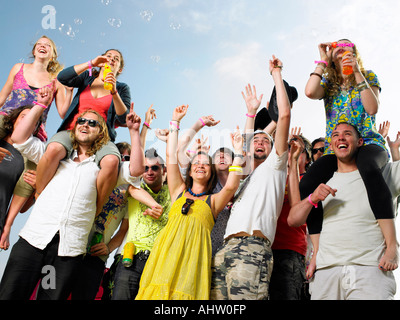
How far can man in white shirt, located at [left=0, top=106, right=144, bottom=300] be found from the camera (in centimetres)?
347

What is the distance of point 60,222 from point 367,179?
282 centimetres

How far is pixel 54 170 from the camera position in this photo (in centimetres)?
390

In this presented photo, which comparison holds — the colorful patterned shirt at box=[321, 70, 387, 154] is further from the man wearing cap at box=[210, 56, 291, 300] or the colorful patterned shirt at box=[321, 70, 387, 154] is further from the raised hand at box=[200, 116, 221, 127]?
the raised hand at box=[200, 116, 221, 127]

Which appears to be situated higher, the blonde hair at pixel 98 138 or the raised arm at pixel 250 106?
the raised arm at pixel 250 106

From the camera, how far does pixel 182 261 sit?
3.35 m

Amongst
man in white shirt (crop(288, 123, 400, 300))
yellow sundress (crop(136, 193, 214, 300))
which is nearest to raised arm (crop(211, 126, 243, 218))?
yellow sundress (crop(136, 193, 214, 300))

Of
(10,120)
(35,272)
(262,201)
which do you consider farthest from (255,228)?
(10,120)

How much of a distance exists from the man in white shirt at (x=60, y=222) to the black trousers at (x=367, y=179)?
69.6 inches

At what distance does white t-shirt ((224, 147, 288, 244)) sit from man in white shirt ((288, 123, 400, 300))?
0.76ft

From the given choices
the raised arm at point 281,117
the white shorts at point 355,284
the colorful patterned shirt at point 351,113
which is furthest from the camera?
the colorful patterned shirt at point 351,113

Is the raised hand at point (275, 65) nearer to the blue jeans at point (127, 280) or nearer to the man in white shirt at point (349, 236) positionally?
the man in white shirt at point (349, 236)

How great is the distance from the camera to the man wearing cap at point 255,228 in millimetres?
3205

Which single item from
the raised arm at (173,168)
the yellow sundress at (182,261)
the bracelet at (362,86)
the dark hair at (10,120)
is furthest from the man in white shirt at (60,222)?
the bracelet at (362,86)
